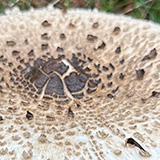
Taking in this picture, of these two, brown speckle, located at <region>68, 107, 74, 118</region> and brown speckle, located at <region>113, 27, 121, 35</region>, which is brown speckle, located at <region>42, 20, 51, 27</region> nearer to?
brown speckle, located at <region>113, 27, 121, 35</region>

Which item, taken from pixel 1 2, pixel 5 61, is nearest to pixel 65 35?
pixel 5 61

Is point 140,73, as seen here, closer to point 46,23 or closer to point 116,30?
point 116,30

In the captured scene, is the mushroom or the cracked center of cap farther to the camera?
the cracked center of cap

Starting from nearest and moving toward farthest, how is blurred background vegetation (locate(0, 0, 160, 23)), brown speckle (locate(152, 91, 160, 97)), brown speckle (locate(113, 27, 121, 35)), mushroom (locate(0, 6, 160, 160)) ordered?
mushroom (locate(0, 6, 160, 160)) < brown speckle (locate(152, 91, 160, 97)) < brown speckle (locate(113, 27, 121, 35)) < blurred background vegetation (locate(0, 0, 160, 23))

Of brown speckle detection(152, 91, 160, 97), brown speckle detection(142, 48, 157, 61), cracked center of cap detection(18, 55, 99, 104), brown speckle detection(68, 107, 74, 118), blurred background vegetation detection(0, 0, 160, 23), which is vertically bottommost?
brown speckle detection(68, 107, 74, 118)

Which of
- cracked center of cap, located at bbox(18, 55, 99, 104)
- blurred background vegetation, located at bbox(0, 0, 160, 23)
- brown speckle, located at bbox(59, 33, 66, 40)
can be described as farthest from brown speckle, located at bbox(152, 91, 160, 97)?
blurred background vegetation, located at bbox(0, 0, 160, 23)

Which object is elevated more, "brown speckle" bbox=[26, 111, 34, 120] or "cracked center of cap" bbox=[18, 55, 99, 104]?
"cracked center of cap" bbox=[18, 55, 99, 104]
